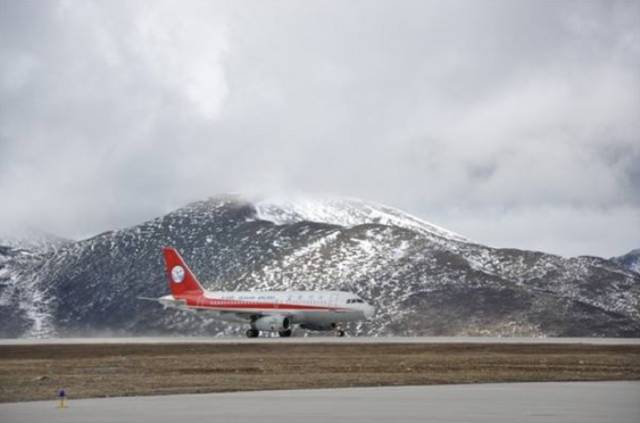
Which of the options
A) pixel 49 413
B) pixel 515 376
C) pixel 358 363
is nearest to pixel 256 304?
pixel 358 363

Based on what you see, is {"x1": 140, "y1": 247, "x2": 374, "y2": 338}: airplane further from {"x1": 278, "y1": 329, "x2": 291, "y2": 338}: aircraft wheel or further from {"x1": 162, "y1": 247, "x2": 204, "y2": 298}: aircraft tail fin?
{"x1": 162, "y1": 247, "x2": 204, "y2": 298}: aircraft tail fin

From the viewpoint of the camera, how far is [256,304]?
99.2m

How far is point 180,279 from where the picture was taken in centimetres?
10994

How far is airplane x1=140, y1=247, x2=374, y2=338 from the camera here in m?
93.8

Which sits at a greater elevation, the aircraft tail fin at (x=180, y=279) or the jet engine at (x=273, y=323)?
the aircraft tail fin at (x=180, y=279)

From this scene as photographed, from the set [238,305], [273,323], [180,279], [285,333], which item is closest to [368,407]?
[273,323]

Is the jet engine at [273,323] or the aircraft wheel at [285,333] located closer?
the jet engine at [273,323]

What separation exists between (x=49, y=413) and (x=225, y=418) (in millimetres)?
5059

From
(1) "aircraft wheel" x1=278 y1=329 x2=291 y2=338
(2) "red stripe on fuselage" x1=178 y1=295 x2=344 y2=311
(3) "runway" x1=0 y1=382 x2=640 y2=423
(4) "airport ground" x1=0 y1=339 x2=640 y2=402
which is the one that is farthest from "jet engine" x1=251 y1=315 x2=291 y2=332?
(3) "runway" x1=0 y1=382 x2=640 y2=423

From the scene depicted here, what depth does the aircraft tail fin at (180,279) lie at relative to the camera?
357ft

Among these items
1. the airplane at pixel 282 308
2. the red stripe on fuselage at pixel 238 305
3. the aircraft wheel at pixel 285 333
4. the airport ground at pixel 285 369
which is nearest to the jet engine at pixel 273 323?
the airplane at pixel 282 308

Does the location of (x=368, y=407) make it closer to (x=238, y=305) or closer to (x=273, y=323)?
(x=273, y=323)

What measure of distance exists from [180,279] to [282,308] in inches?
706

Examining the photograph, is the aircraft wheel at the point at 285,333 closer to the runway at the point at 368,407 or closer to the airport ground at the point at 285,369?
the airport ground at the point at 285,369
